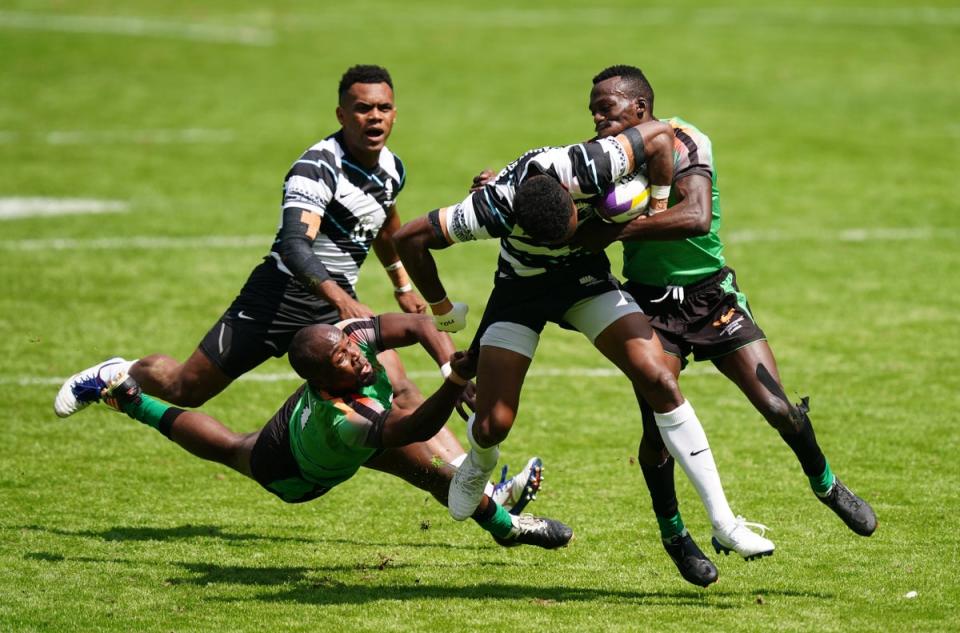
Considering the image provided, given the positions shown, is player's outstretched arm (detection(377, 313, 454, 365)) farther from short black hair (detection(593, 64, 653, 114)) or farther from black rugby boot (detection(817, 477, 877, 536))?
black rugby boot (detection(817, 477, 877, 536))

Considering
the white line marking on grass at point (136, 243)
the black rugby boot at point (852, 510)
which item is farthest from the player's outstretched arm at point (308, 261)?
the white line marking on grass at point (136, 243)

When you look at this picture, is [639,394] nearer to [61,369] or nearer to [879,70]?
[61,369]

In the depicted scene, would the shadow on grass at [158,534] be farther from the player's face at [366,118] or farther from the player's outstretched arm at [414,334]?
the player's face at [366,118]

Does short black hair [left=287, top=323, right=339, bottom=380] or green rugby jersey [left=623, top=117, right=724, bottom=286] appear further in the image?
green rugby jersey [left=623, top=117, right=724, bottom=286]

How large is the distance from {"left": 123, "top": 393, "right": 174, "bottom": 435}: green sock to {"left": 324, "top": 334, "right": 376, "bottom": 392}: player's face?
169 cm

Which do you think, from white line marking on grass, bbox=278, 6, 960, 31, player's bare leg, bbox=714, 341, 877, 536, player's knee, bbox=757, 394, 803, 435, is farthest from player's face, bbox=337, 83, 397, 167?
white line marking on grass, bbox=278, 6, 960, 31

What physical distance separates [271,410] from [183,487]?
1984 millimetres

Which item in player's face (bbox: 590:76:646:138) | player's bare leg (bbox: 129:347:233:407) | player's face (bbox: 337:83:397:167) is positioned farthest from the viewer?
player's bare leg (bbox: 129:347:233:407)

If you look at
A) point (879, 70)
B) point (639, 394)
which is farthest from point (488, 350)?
Result: point (879, 70)

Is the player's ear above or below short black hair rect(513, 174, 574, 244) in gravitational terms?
above

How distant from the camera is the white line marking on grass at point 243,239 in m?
17.4

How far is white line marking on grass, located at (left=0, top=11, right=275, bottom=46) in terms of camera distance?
30375mm

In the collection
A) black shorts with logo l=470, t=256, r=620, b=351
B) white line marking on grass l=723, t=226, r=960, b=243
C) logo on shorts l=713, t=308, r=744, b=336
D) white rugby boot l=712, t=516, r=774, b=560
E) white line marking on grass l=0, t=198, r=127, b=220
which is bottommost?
white line marking on grass l=723, t=226, r=960, b=243

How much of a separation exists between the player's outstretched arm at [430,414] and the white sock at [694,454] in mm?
1161
